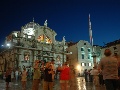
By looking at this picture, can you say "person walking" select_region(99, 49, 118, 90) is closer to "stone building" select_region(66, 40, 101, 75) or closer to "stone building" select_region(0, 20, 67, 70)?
"stone building" select_region(0, 20, 67, 70)

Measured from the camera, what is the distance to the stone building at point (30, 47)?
158ft

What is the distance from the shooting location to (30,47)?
167ft

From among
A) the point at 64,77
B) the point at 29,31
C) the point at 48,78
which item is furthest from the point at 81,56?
the point at 48,78

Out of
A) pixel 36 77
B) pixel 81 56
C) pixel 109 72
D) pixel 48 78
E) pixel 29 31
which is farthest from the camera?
pixel 81 56

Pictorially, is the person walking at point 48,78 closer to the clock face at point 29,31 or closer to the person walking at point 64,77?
the person walking at point 64,77

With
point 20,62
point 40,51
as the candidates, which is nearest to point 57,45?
point 40,51

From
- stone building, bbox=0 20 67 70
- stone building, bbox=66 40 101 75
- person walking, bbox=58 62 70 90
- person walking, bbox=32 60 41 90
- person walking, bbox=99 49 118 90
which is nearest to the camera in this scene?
person walking, bbox=99 49 118 90

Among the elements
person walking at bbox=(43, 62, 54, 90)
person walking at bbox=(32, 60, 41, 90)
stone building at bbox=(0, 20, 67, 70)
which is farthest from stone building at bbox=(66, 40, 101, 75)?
person walking at bbox=(43, 62, 54, 90)

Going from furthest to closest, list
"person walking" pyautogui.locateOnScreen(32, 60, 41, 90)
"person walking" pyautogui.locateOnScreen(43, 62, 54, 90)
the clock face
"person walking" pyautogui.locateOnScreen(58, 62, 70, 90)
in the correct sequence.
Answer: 1. the clock face
2. "person walking" pyautogui.locateOnScreen(32, 60, 41, 90)
3. "person walking" pyautogui.locateOnScreen(58, 62, 70, 90)
4. "person walking" pyautogui.locateOnScreen(43, 62, 54, 90)

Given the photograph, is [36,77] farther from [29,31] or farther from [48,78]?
[29,31]

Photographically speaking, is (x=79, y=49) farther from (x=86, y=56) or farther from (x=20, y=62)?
(x=20, y=62)

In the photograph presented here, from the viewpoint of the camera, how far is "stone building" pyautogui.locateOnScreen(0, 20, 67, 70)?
48.2 metres

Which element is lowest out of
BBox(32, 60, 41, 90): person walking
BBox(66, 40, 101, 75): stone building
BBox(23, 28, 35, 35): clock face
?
BBox(32, 60, 41, 90): person walking

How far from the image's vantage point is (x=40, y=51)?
5259cm
